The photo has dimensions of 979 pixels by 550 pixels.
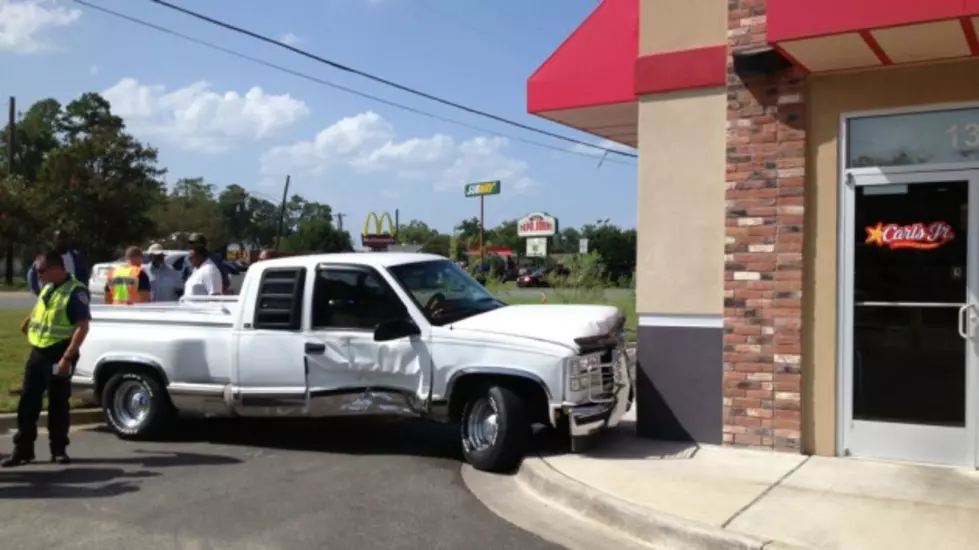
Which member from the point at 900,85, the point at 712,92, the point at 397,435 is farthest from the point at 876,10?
the point at 397,435

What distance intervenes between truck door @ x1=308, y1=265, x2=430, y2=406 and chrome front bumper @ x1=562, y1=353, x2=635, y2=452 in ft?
4.33

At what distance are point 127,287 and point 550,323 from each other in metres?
5.84

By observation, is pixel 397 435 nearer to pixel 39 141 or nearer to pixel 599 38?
pixel 599 38

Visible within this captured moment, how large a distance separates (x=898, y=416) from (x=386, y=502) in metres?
4.11

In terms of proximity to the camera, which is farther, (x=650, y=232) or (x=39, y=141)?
(x=39, y=141)

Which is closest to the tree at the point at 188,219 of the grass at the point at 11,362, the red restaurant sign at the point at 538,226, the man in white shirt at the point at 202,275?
the red restaurant sign at the point at 538,226

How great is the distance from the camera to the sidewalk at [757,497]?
5.11 meters

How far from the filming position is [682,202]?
774cm

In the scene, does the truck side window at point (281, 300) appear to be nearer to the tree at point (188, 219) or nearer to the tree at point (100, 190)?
the tree at point (100, 190)

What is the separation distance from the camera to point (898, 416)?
689 cm

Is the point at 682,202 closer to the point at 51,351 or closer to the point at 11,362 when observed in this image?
the point at 51,351

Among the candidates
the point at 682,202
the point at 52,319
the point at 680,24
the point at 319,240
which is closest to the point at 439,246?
the point at 319,240

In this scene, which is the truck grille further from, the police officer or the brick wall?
the police officer

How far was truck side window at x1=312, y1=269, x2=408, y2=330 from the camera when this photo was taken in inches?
302
